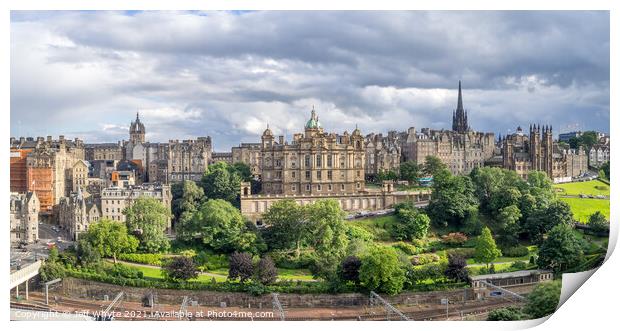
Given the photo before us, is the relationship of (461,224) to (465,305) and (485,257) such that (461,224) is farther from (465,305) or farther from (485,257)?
(465,305)

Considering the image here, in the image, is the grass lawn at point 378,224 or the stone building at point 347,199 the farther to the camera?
the stone building at point 347,199

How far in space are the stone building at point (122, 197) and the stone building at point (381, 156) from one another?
49.6 ft

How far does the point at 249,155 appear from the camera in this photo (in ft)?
185

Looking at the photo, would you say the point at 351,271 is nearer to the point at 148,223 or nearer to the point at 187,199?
the point at 148,223

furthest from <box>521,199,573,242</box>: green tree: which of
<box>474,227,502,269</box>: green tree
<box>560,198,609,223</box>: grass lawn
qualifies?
<box>474,227,502,269</box>: green tree

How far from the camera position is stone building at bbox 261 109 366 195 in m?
41.2

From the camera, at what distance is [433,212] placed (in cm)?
3825

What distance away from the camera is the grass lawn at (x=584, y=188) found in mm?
42156

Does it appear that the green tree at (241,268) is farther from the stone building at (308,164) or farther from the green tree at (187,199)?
the stone building at (308,164)

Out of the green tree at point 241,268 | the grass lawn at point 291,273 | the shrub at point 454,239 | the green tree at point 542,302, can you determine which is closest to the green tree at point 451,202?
the shrub at point 454,239

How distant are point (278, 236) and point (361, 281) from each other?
627 cm

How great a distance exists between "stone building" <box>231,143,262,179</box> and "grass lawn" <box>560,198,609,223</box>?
2084 centimetres

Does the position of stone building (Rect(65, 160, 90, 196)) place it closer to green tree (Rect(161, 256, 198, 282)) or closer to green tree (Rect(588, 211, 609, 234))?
green tree (Rect(161, 256, 198, 282))

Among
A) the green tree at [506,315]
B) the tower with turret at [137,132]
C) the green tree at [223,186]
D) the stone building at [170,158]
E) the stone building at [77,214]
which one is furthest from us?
the stone building at [170,158]
